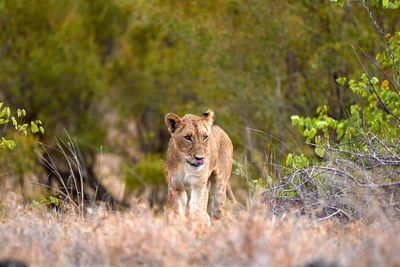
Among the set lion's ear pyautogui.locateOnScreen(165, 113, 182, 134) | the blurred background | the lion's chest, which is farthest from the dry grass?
the blurred background

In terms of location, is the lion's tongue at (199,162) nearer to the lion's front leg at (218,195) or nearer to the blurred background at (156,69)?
the lion's front leg at (218,195)

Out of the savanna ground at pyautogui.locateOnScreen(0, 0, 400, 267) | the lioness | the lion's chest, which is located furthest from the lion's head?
the savanna ground at pyautogui.locateOnScreen(0, 0, 400, 267)

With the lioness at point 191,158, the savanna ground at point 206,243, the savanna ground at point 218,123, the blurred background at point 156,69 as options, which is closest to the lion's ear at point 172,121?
the lioness at point 191,158

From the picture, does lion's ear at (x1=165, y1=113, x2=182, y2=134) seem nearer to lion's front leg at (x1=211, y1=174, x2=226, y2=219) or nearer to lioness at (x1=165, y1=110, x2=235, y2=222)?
lioness at (x1=165, y1=110, x2=235, y2=222)

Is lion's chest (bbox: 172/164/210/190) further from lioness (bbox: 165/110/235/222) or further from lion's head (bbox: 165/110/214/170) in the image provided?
lion's head (bbox: 165/110/214/170)

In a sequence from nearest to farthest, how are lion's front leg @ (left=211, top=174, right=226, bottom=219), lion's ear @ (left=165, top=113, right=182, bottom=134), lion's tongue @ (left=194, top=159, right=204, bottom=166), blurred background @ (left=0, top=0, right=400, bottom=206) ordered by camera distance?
lion's tongue @ (left=194, top=159, right=204, bottom=166)
lion's ear @ (left=165, top=113, right=182, bottom=134)
lion's front leg @ (left=211, top=174, right=226, bottom=219)
blurred background @ (left=0, top=0, right=400, bottom=206)

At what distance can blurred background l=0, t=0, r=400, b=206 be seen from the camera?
14227 mm

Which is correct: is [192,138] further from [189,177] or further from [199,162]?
[189,177]

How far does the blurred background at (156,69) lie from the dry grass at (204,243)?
293 inches

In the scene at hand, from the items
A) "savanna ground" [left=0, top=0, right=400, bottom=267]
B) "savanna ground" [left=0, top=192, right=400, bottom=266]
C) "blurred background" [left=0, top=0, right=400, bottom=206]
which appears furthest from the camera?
"blurred background" [left=0, top=0, right=400, bottom=206]

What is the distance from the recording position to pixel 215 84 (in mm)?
16844

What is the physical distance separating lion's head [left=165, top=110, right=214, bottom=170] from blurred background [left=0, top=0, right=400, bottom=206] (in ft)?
16.4

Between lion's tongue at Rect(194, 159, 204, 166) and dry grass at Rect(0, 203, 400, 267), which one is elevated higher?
dry grass at Rect(0, 203, 400, 267)

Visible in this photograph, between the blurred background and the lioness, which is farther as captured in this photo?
the blurred background
